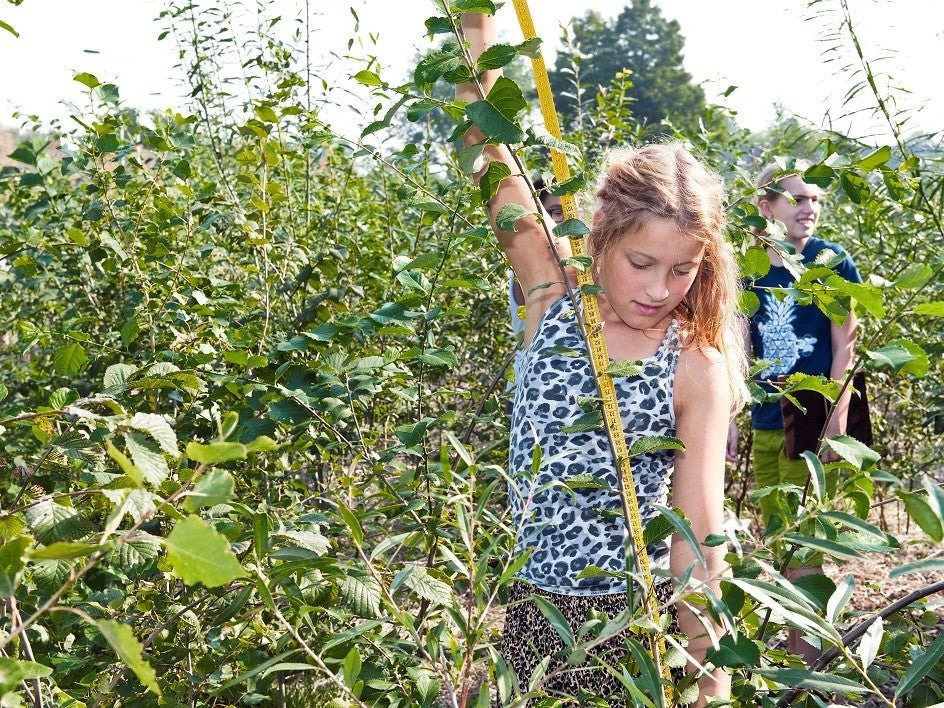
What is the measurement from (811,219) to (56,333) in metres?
2.88

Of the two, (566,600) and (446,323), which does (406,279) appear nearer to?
(566,600)

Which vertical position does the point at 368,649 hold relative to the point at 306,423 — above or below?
below

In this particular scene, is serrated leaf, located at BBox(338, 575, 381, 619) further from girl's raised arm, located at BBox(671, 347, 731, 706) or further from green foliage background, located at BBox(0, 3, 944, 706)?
girl's raised arm, located at BBox(671, 347, 731, 706)

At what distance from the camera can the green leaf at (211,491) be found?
759 mm

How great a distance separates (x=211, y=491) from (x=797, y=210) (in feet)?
11.5

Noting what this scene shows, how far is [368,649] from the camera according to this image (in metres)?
1.65

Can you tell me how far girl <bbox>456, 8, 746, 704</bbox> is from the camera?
1.67 m

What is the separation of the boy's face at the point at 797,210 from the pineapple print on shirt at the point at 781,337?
297 millimetres

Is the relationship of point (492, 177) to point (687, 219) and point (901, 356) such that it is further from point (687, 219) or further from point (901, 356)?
point (901, 356)

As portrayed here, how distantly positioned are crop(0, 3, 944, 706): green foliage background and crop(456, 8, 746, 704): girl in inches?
3.8

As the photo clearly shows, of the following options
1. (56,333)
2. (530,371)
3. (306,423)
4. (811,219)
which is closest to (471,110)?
(530,371)

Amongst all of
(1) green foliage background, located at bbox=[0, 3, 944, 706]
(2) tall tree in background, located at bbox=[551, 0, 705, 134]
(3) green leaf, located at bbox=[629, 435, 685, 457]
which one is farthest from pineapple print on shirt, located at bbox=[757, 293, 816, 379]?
(2) tall tree in background, located at bbox=[551, 0, 705, 134]

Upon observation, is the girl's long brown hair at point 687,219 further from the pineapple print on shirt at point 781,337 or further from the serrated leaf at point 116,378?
the pineapple print on shirt at point 781,337

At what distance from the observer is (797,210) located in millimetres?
3854
